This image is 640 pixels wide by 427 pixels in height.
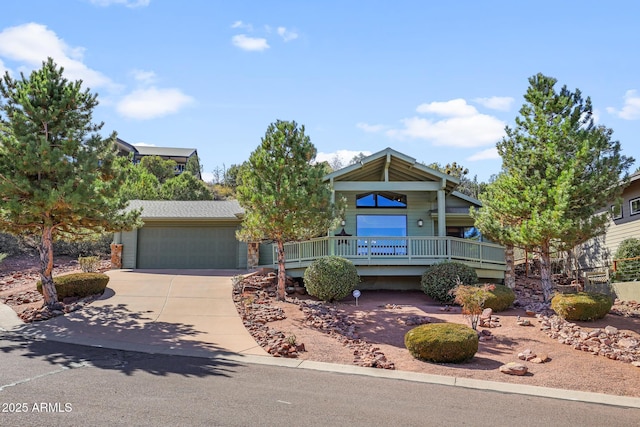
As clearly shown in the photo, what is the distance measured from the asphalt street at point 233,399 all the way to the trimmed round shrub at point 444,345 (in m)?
1.53

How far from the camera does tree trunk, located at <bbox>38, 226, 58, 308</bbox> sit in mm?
13758

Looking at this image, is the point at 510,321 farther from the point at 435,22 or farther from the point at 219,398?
the point at 219,398

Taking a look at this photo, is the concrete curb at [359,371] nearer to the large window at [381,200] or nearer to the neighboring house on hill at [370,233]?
the neighboring house on hill at [370,233]

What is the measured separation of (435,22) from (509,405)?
32.1ft

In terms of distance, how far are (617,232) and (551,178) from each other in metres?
8.74

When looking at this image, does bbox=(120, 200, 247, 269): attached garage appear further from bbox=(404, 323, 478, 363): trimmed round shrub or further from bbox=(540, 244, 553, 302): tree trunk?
bbox=(404, 323, 478, 363): trimmed round shrub

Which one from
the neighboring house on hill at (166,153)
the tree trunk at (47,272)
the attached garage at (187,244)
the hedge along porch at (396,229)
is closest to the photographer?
the tree trunk at (47,272)

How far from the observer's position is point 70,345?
10164 mm

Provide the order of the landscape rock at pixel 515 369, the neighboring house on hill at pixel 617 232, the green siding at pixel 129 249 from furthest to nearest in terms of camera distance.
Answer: the green siding at pixel 129 249, the neighboring house on hill at pixel 617 232, the landscape rock at pixel 515 369

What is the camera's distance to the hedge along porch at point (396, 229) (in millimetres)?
17172

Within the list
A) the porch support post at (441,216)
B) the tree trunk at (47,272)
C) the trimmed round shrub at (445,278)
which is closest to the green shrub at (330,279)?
the trimmed round shrub at (445,278)

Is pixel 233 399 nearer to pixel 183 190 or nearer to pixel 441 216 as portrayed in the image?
pixel 441 216

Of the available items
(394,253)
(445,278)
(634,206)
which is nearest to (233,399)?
(445,278)

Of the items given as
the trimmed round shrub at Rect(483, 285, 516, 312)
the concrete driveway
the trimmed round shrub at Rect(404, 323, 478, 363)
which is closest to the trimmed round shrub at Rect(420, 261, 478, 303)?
the trimmed round shrub at Rect(483, 285, 516, 312)
